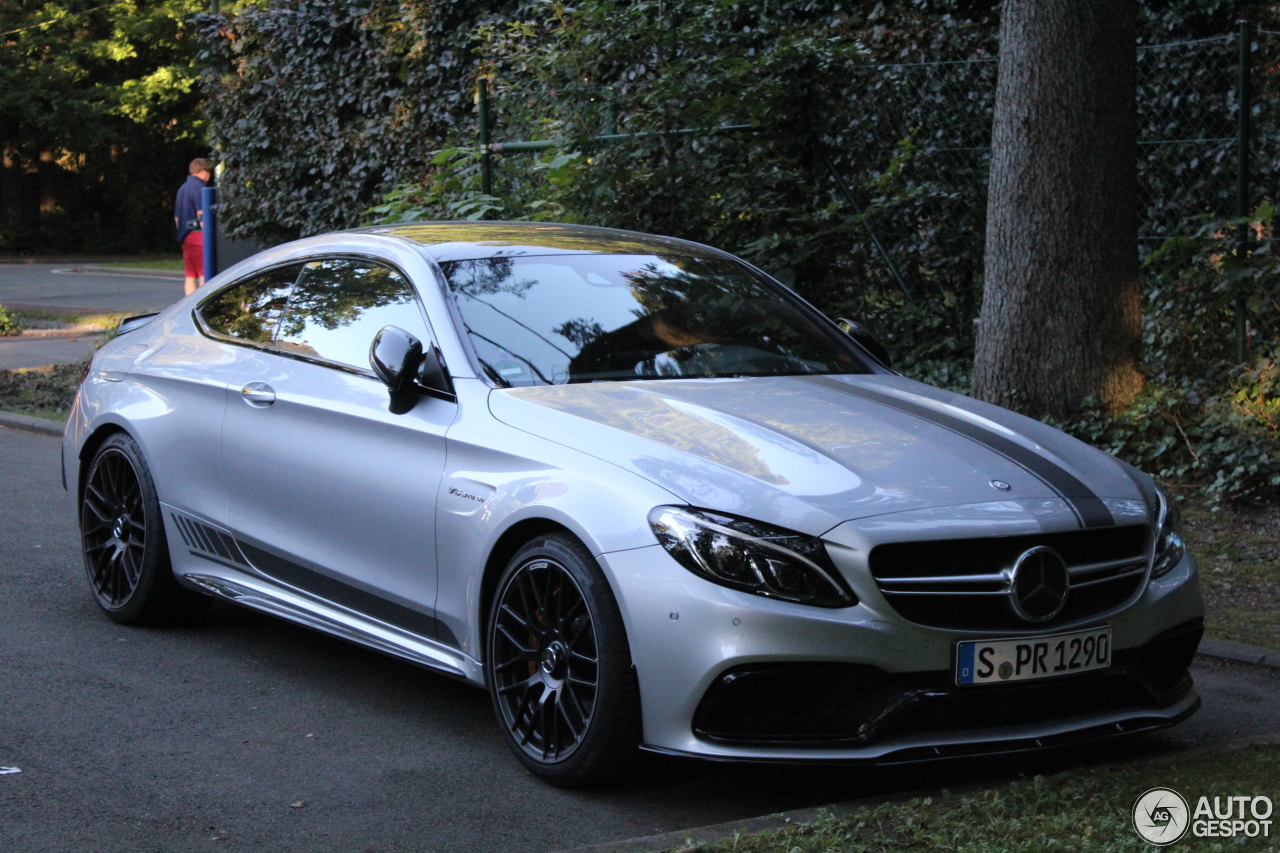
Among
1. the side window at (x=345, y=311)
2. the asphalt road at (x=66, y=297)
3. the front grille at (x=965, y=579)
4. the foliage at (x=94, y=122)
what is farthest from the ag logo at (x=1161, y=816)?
the foliage at (x=94, y=122)

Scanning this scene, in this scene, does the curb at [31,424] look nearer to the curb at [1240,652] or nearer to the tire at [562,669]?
the tire at [562,669]

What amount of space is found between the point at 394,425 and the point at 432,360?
243 mm

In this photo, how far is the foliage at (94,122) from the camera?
157 feet

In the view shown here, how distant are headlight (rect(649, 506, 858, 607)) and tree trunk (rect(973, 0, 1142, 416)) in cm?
508

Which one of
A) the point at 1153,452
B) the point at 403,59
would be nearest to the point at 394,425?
the point at 1153,452

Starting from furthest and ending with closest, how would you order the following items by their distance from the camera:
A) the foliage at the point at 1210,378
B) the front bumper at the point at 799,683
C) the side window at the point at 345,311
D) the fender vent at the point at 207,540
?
1. the foliage at the point at 1210,378
2. the fender vent at the point at 207,540
3. the side window at the point at 345,311
4. the front bumper at the point at 799,683

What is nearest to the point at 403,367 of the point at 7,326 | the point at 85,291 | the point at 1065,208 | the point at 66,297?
the point at 1065,208

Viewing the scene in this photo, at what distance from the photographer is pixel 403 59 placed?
15.2 m

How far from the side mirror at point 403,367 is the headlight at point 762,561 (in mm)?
1278

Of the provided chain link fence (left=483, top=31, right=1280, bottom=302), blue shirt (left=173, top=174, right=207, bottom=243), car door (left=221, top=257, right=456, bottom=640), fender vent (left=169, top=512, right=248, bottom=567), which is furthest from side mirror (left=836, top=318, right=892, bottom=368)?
blue shirt (left=173, top=174, right=207, bottom=243)

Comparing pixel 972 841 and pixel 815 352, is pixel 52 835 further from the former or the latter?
pixel 815 352

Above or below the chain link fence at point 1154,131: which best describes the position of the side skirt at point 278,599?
below

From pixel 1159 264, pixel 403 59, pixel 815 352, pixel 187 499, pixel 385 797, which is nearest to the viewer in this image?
pixel 385 797

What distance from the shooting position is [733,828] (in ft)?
13.1
